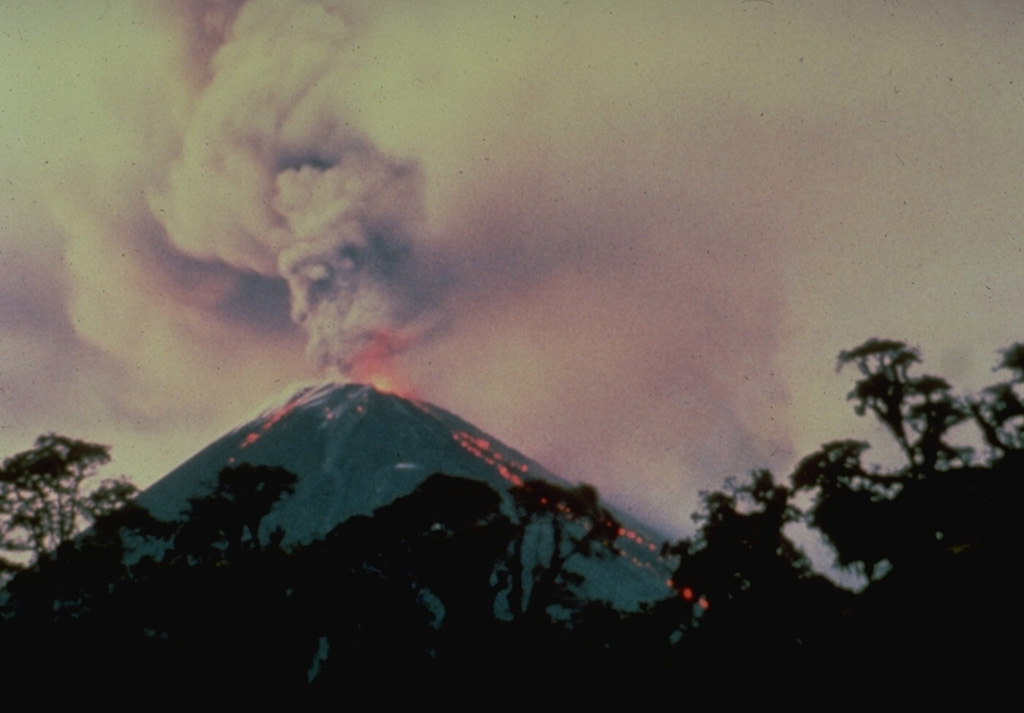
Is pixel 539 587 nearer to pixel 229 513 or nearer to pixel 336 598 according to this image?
pixel 336 598

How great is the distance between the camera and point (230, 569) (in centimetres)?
1948

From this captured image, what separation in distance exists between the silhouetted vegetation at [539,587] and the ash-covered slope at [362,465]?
3417 inches

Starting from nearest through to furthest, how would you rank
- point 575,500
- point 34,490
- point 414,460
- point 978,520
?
point 978,520, point 575,500, point 34,490, point 414,460

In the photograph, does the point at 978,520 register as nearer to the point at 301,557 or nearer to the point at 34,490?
the point at 301,557

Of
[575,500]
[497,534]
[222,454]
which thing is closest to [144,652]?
[497,534]

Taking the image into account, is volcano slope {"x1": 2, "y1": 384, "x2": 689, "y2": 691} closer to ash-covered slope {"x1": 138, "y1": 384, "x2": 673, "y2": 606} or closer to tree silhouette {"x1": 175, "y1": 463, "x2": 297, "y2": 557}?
tree silhouette {"x1": 175, "y1": 463, "x2": 297, "y2": 557}

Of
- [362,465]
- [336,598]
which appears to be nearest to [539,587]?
[336,598]

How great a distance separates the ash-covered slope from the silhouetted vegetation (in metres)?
86.8

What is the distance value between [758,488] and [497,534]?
1490 cm

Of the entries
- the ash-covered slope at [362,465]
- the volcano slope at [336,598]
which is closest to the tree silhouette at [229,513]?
the volcano slope at [336,598]

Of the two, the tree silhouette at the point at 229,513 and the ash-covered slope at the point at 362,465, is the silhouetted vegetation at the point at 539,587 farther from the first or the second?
the ash-covered slope at the point at 362,465

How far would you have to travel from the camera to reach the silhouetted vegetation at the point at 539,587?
35.8 ft

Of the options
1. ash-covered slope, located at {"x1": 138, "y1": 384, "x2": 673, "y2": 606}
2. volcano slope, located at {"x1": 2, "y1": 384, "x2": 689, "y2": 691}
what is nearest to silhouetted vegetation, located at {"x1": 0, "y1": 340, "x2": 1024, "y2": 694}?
volcano slope, located at {"x1": 2, "y1": 384, "x2": 689, "y2": 691}

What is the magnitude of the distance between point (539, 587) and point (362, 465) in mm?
141193
